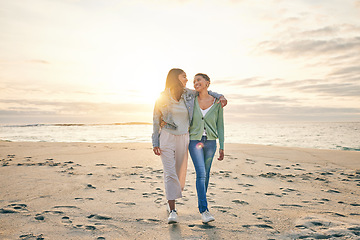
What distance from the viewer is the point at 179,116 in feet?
12.9

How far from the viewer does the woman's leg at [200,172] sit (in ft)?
12.5

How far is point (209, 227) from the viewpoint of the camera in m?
3.63

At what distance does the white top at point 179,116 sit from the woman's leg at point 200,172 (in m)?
0.27

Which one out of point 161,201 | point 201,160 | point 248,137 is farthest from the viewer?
point 248,137

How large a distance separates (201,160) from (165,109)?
93cm

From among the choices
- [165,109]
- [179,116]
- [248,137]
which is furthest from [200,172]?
[248,137]

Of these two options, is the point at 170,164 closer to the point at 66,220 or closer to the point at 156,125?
the point at 156,125

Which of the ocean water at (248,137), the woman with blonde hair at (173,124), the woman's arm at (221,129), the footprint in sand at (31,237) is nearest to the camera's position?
the footprint in sand at (31,237)

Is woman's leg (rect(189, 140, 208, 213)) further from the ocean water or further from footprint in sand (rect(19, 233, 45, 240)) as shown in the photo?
the ocean water

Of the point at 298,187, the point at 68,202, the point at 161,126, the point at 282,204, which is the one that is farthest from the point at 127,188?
the point at 298,187

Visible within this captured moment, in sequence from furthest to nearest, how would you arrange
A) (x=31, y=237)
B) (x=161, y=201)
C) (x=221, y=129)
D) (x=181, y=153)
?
(x=161, y=201) < (x=221, y=129) < (x=181, y=153) < (x=31, y=237)

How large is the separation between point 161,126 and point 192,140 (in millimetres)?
527

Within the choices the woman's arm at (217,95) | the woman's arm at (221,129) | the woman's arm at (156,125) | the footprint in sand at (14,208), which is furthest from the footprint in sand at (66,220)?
the woman's arm at (217,95)

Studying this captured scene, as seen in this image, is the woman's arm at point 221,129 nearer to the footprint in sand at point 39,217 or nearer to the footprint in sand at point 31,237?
the footprint in sand at point 31,237
